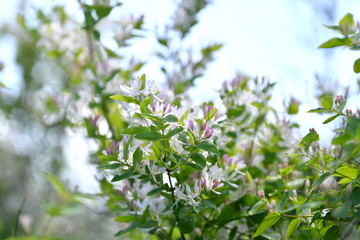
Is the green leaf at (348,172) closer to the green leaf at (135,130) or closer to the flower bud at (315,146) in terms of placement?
the flower bud at (315,146)

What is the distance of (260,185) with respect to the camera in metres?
1.44

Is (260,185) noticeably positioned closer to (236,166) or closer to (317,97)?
(236,166)

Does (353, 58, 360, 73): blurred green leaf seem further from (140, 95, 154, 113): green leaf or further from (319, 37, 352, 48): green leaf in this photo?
(140, 95, 154, 113): green leaf

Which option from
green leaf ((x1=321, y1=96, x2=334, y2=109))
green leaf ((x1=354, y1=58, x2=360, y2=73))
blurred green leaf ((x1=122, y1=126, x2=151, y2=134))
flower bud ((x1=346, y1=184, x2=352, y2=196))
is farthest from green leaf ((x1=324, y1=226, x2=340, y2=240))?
blurred green leaf ((x1=122, y1=126, x2=151, y2=134))

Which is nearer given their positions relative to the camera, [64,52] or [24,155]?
[64,52]

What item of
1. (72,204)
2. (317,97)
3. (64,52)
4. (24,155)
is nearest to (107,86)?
(64,52)

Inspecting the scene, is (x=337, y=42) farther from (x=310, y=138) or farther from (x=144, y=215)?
(x=144, y=215)

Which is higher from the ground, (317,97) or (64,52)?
(317,97)

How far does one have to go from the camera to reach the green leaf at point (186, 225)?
3.73 feet

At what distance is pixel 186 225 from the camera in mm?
1138

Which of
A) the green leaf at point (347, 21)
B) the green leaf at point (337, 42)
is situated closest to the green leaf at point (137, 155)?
the green leaf at point (337, 42)

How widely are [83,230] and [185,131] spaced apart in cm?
283

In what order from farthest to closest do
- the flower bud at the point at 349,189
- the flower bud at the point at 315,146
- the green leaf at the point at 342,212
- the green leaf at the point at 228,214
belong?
the green leaf at the point at 228,214, the flower bud at the point at 315,146, the flower bud at the point at 349,189, the green leaf at the point at 342,212

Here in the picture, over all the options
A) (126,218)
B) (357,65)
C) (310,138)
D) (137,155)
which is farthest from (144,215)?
(357,65)
